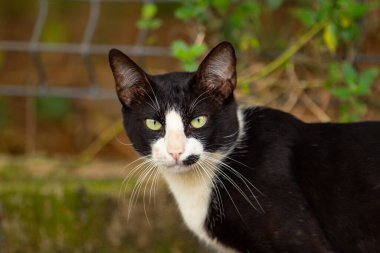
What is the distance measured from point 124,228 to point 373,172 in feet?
4.16

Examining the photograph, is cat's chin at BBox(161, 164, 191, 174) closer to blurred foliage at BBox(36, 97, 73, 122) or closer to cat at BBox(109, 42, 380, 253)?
cat at BBox(109, 42, 380, 253)

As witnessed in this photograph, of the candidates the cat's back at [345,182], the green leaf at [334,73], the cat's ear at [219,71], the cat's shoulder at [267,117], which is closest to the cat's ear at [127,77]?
the cat's ear at [219,71]

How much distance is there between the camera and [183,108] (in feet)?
9.46

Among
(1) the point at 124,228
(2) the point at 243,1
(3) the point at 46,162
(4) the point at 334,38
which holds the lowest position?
(1) the point at 124,228

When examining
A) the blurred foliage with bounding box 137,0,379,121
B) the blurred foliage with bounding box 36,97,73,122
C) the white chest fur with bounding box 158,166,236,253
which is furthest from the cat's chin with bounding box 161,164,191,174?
the blurred foliage with bounding box 36,97,73,122

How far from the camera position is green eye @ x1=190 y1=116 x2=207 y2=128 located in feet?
9.48

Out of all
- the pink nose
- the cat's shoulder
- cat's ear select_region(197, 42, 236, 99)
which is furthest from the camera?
the cat's shoulder

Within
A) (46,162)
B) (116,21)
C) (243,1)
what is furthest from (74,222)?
(116,21)

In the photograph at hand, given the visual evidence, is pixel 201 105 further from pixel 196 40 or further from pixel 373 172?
pixel 196 40

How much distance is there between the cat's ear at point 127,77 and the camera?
9.65 feet

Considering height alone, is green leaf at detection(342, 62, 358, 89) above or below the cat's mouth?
above

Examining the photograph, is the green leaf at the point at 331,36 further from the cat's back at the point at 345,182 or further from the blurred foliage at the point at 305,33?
the cat's back at the point at 345,182

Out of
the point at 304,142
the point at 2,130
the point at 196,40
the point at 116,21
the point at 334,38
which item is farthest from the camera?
the point at 116,21

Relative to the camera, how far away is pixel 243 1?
400cm
